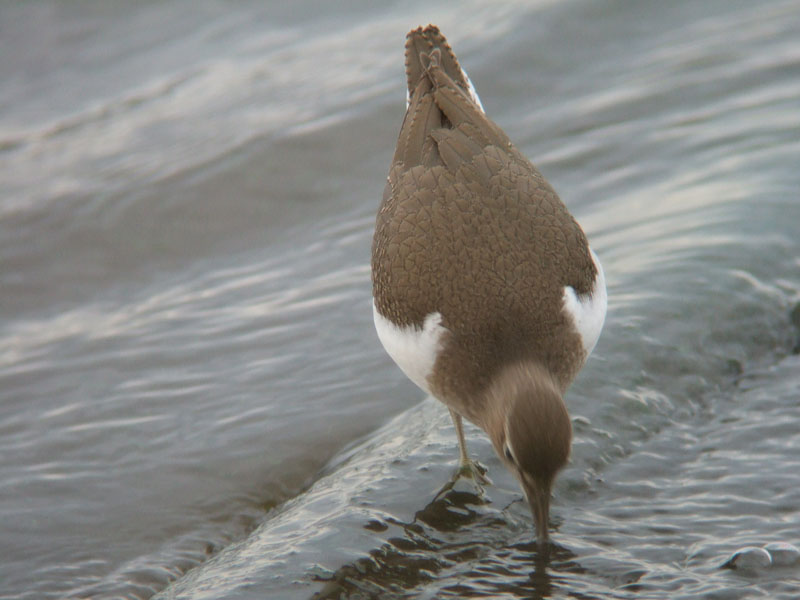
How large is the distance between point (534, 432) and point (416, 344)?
86 cm

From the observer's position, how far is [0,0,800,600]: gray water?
4.58 meters

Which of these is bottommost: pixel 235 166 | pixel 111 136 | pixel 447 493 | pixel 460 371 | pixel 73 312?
pixel 447 493

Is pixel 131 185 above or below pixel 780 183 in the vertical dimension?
above

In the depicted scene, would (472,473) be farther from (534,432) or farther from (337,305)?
(337,305)

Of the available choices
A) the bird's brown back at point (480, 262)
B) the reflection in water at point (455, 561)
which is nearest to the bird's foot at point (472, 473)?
the reflection in water at point (455, 561)

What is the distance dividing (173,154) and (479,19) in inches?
157

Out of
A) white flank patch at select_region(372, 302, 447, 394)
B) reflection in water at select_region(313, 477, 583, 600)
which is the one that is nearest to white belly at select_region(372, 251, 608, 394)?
white flank patch at select_region(372, 302, 447, 394)

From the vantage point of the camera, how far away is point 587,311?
15.8ft

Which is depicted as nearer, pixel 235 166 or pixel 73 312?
pixel 73 312

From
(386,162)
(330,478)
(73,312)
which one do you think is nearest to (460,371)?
(330,478)

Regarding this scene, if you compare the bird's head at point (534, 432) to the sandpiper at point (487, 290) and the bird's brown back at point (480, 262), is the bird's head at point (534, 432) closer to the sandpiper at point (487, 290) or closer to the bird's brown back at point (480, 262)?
the sandpiper at point (487, 290)

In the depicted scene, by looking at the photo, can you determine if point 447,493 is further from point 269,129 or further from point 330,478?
point 269,129

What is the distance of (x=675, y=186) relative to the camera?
26.5ft

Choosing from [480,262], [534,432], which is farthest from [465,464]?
[480,262]
